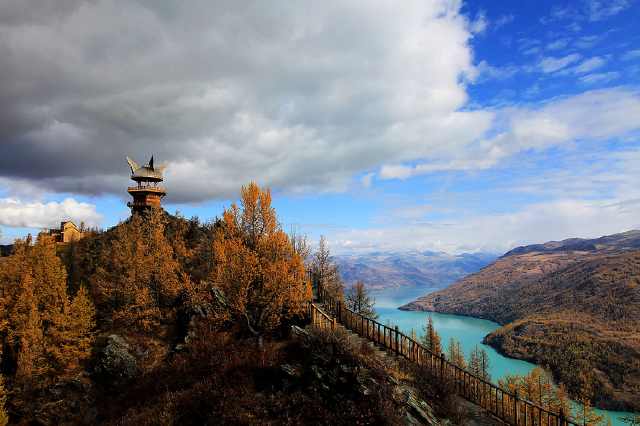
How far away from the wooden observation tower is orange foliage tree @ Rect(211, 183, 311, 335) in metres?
27.2

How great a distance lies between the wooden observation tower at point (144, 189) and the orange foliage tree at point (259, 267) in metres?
27.2

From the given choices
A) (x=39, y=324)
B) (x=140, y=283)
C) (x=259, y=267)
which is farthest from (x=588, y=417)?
(x=39, y=324)

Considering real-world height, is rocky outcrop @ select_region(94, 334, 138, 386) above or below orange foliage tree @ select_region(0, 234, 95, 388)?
below

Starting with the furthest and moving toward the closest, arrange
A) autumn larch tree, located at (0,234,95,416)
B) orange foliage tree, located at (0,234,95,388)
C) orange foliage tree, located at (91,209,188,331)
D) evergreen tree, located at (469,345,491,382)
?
evergreen tree, located at (469,345,491,382) < orange foliage tree, located at (91,209,188,331) < orange foliage tree, located at (0,234,95,388) < autumn larch tree, located at (0,234,95,416)

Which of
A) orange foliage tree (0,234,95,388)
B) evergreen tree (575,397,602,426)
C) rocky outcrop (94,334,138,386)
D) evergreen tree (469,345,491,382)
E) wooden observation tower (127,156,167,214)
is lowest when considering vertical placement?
evergreen tree (469,345,491,382)

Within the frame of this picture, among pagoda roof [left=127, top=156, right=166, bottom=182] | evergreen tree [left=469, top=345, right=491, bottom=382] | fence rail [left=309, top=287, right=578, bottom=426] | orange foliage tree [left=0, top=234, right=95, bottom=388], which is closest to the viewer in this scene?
fence rail [left=309, top=287, right=578, bottom=426]

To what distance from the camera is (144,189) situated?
47.5m

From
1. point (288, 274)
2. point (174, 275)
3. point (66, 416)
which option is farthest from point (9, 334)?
point (288, 274)

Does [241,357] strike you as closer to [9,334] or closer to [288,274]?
[288,274]

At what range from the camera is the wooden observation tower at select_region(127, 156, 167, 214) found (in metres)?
47.4

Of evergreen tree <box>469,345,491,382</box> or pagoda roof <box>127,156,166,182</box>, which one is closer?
pagoda roof <box>127,156,166,182</box>

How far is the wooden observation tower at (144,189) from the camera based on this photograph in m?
47.4

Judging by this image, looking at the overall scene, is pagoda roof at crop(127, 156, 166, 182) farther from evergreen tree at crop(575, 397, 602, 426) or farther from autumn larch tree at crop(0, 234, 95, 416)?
evergreen tree at crop(575, 397, 602, 426)

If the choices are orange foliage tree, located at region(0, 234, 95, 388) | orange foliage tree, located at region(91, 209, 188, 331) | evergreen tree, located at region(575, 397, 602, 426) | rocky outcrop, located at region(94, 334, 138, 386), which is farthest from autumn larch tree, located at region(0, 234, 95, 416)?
evergreen tree, located at region(575, 397, 602, 426)
